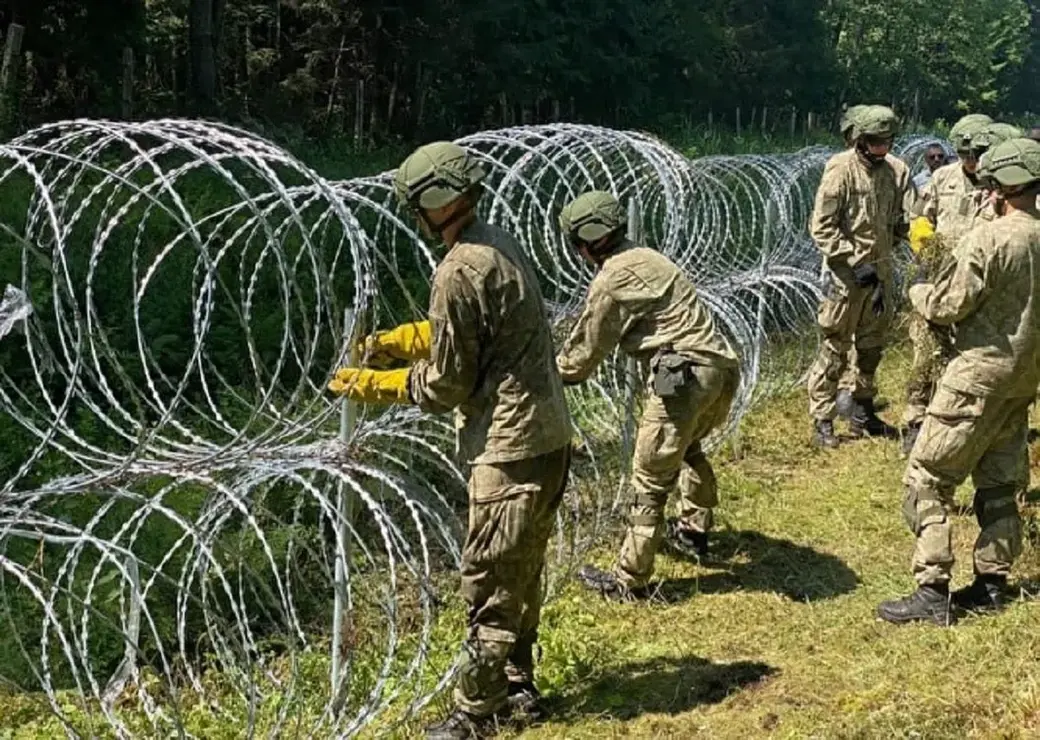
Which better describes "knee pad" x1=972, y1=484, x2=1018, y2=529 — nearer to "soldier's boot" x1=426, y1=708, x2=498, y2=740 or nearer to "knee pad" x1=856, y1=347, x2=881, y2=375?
"soldier's boot" x1=426, y1=708, x2=498, y2=740

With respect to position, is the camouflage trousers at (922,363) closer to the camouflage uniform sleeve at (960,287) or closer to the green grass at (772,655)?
the camouflage uniform sleeve at (960,287)

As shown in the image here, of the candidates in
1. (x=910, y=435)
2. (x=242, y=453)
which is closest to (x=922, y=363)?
(x=910, y=435)

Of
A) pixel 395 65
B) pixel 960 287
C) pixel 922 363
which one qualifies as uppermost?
pixel 395 65

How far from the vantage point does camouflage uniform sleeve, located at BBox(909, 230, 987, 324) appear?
5098 mm

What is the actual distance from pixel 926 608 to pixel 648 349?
1.74 m

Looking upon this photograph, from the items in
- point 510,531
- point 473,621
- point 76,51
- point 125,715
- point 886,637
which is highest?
point 76,51

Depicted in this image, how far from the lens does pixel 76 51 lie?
14523 millimetres

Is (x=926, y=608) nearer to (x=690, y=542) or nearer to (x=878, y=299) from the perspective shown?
(x=690, y=542)

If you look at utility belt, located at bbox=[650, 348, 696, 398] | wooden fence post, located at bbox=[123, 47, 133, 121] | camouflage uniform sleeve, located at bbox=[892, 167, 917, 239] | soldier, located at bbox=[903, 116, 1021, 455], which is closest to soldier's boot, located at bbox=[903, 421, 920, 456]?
soldier, located at bbox=[903, 116, 1021, 455]

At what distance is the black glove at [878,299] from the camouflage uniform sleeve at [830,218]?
0.35 metres

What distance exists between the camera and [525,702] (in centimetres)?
468

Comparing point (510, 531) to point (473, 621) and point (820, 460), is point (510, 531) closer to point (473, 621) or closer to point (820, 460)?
point (473, 621)

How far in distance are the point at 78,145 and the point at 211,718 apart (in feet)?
29.5

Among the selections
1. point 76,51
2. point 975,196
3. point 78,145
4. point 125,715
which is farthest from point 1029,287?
point 76,51
